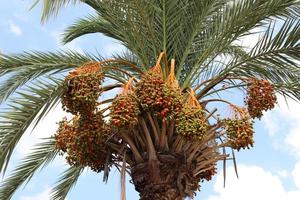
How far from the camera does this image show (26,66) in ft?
27.1

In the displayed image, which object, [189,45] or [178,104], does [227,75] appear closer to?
[189,45]

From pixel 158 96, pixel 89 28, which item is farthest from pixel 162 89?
pixel 89 28

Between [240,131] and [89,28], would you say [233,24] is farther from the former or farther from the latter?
[89,28]

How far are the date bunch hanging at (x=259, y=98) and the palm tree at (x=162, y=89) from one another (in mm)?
13

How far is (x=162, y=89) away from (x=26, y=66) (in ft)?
7.13

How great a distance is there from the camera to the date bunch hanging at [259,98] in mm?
7648

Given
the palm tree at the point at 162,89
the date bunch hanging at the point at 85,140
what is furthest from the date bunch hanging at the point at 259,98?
the date bunch hanging at the point at 85,140

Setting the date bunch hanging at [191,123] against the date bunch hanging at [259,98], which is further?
the date bunch hanging at [259,98]

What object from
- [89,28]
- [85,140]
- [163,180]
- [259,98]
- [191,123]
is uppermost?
[89,28]

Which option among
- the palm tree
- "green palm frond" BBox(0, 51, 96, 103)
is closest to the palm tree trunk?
the palm tree

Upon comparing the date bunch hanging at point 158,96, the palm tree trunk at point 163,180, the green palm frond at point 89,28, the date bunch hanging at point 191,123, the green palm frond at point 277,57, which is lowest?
the palm tree trunk at point 163,180

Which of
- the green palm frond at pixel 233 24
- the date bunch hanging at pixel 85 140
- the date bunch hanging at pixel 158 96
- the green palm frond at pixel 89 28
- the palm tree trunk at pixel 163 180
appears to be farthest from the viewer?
the green palm frond at pixel 89 28

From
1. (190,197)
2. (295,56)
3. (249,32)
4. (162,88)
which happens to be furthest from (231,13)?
(190,197)

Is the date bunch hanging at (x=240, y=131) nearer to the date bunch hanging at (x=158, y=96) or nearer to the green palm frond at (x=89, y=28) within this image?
the date bunch hanging at (x=158, y=96)
